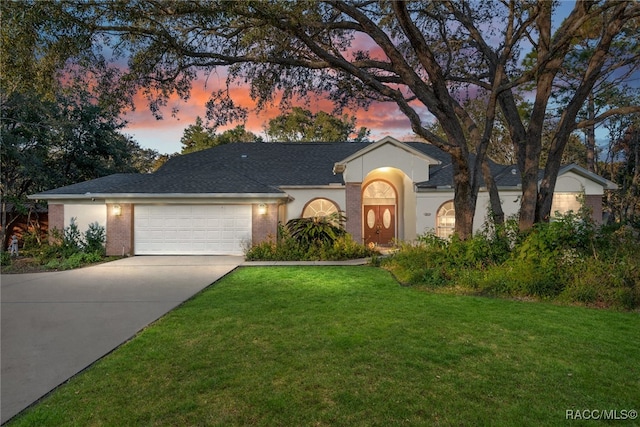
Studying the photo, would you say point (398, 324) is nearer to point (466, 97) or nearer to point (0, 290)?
point (0, 290)

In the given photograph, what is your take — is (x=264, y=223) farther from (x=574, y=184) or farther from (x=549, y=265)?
(x=574, y=184)

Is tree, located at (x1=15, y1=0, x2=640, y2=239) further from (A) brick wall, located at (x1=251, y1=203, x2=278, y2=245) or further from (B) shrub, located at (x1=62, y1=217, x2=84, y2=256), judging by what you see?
(B) shrub, located at (x1=62, y1=217, x2=84, y2=256)

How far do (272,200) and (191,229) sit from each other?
140 inches

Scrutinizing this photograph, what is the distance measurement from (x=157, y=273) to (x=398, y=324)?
7.64 meters

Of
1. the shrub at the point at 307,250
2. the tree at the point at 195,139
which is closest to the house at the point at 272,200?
the shrub at the point at 307,250

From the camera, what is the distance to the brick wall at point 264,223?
1388 centimetres

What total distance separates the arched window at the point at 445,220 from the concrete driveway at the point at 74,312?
9.07m

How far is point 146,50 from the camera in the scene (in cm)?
927

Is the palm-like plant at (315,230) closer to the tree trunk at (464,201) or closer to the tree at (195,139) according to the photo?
the tree trunk at (464,201)

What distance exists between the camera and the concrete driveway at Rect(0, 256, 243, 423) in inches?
150

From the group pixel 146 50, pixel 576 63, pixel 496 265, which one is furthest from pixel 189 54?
pixel 576 63

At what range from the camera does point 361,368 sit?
153 inches

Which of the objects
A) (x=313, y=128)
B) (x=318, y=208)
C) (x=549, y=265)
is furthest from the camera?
(x=313, y=128)

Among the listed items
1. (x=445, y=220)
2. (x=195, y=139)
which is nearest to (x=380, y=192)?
(x=445, y=220)
